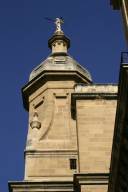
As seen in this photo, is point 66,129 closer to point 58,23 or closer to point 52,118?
point 52,118

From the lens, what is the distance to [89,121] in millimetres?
25625

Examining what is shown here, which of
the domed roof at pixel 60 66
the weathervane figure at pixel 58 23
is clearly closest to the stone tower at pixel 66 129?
the domed roof at pixel 60 66

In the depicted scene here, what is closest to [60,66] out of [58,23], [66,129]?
[66,129]

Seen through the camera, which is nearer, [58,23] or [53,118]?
[53,118]

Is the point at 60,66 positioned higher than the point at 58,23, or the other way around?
the point at 58,23

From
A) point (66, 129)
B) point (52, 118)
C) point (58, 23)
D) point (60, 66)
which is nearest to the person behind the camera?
point (66, 129)

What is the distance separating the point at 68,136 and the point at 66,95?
3.14 m

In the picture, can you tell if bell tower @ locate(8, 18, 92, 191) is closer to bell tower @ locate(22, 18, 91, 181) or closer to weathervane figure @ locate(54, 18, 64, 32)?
bell tower @ locate(22, 18, 91, 181)

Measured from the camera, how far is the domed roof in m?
32.5

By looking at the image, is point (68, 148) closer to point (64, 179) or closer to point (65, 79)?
point (64, 179)

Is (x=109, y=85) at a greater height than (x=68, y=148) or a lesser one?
greater

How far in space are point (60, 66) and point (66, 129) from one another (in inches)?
195

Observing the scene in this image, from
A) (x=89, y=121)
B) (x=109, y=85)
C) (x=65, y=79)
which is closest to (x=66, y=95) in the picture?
(x=65, y=79)

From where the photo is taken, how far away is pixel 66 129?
29219 millimetres
